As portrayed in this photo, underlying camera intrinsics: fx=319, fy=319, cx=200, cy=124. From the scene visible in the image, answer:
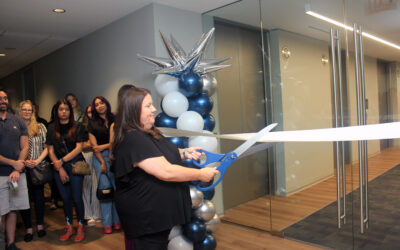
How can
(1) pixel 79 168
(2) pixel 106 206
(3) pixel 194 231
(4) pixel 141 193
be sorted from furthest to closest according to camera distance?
(2) pixel 106 206 → (1) pixel 79 168 → (3) pixel 194 231 → (4) pixel 141 193

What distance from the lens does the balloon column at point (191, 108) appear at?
2.61 m

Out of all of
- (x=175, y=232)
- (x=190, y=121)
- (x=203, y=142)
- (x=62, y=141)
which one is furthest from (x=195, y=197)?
(x=62, y=141)

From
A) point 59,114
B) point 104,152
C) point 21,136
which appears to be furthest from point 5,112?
point 104,152

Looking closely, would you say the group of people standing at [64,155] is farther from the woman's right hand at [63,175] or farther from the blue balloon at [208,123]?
the blue balloon at [208,123]

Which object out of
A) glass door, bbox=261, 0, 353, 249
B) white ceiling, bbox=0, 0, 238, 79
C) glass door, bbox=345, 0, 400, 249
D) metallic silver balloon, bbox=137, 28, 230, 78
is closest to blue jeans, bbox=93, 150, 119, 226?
metallic silver balloon, bbox=137, 28, 230, 78

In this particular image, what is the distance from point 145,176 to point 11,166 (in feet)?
6.26

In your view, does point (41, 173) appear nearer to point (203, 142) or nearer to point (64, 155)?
point (64, 155)

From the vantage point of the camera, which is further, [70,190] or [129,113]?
[70,190]

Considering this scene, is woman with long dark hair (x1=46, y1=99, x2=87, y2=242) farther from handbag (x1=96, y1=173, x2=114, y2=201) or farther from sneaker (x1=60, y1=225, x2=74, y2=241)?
handbag (x1=96, y1=173, x2=114, y2=201)

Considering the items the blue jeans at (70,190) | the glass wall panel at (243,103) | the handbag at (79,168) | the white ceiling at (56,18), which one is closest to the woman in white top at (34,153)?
the blue jeans at (70,190)

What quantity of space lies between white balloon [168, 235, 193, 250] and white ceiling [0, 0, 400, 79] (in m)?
2.03

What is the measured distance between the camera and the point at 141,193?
1.52m

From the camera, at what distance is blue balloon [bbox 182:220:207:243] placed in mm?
2551

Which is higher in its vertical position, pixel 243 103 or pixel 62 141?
pixel 243 103
